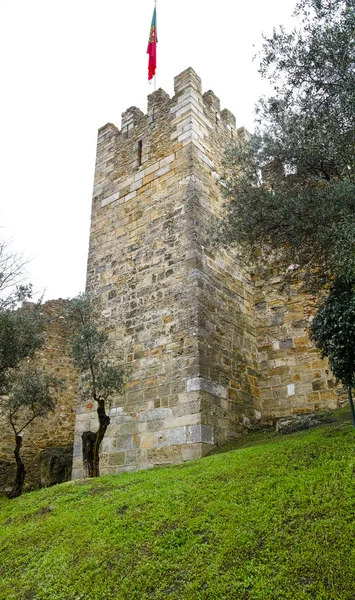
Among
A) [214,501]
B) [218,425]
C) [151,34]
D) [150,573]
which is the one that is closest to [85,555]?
[150,573]

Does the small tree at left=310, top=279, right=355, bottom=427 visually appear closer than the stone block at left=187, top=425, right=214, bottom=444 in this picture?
Yes

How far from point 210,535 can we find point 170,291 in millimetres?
5600

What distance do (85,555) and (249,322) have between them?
6.80m

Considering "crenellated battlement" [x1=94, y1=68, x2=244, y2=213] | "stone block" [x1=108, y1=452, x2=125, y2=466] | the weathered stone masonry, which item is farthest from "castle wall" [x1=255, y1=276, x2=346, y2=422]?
"crenellated battlement" [x1=94, y1=68, x2=244, y2=213]

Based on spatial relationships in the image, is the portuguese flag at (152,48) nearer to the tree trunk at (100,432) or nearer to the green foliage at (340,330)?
the tree trunk at (100,432)

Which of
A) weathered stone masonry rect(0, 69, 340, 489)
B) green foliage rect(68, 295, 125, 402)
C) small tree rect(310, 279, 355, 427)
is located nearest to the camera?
small tree rect(310, 279, 355, 427)

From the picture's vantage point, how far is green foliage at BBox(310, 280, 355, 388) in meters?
5.86

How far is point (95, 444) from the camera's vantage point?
8750 mm

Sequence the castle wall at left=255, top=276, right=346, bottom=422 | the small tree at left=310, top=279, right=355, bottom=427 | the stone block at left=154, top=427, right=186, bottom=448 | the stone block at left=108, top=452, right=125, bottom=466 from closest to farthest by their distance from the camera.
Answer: the small tree at left=310, top=279, right=355, bottom=427, the stone block at left=154, top=427, right=186, bottom=448, the stone block at left=108, top=452, right=125, bottom=466, the castle wall at left=255, top=276, right=346, bottom=422

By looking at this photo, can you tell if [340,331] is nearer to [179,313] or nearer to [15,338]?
[179,313]

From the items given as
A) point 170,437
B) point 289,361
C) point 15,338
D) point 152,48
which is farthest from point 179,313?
point 152,48

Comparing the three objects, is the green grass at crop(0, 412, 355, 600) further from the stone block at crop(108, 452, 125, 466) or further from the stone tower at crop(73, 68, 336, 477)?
the stone block at crop(108, 452, 125, 466)

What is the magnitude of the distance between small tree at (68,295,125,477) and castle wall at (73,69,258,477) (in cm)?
34

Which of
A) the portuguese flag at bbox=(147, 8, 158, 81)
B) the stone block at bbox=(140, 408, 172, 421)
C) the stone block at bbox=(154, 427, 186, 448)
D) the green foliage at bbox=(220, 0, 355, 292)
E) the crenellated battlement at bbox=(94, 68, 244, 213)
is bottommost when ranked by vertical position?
the stone block at bbox=(154, 427, 186, 448)
